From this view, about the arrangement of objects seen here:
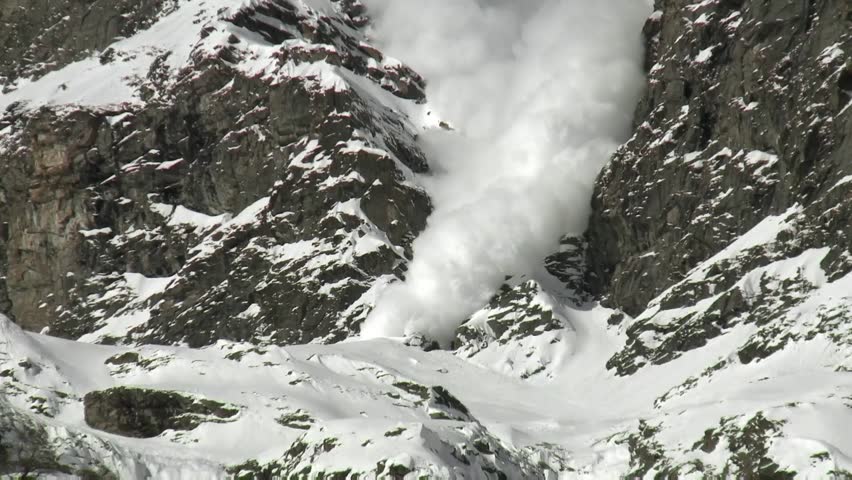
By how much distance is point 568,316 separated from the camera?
19962 centimetres

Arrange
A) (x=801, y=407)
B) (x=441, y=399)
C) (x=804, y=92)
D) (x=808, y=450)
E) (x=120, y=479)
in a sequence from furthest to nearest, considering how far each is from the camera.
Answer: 1. (x=804, y=92)
2. (x=441, y=399)
3. (x=120, y=479)
4. (x=801, y=407)
5. (x=808, y=450)

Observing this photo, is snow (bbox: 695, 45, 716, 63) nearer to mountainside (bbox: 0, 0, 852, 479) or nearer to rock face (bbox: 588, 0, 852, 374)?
rock face (bbox: 588, 0, 852, 374)

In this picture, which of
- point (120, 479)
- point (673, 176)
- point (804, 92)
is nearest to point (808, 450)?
point (120, 479)

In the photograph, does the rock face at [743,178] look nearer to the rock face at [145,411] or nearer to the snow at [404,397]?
the snow at [404,397]

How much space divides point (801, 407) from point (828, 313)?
55543 mm

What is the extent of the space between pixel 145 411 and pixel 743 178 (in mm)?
94799

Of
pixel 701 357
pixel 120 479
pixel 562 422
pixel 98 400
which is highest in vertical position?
pixel 701 357

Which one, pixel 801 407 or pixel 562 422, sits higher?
pixel 562 422

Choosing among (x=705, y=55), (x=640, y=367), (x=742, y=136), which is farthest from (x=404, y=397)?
(x=705, y=55)

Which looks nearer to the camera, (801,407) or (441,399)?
(801,407)

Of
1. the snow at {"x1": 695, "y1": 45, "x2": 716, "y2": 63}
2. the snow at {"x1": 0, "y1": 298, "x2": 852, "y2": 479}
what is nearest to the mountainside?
the snow at {"x1": 0, "y1": 298, "x2": 852, "y2": 479}

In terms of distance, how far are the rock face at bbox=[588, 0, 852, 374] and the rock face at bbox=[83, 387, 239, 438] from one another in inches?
2713

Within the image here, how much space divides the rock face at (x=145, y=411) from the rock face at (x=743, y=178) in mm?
68921

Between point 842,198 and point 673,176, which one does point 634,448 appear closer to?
point 842,198
